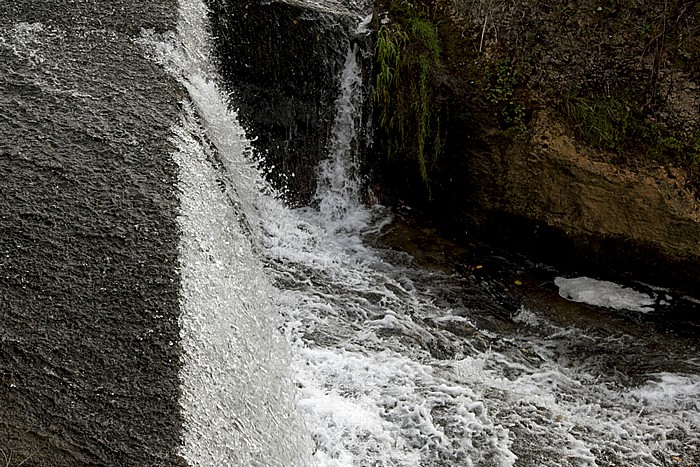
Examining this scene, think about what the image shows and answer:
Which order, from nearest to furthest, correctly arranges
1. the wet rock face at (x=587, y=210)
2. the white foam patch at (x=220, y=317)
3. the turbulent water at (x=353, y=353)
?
the white foam patch at (x=220, y=317)
the turbulent water at (x=353, y=353)
the wet rock face at (x=587, y=210)

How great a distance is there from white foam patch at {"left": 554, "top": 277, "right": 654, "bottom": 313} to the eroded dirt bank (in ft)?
10.3

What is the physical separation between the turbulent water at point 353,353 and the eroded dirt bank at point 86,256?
0.46 ft

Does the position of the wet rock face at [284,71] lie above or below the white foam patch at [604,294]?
above

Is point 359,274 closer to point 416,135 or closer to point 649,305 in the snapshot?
point 416,135

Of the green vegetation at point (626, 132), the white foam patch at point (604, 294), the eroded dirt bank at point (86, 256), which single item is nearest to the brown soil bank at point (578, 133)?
the green vegetation at point (626, 132)

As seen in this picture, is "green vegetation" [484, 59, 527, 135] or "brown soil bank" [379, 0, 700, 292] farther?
"green vegetation" [484, 59, 527, 135]

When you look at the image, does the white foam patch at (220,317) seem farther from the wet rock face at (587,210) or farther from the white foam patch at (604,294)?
the white foam patch at (604,294)

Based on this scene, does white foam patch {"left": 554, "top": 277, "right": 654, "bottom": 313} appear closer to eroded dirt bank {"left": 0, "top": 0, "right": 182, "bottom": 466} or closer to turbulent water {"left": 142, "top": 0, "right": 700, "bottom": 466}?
turbulent water {"left": 142, "top": 0, "right": 700, "bottom": 466}

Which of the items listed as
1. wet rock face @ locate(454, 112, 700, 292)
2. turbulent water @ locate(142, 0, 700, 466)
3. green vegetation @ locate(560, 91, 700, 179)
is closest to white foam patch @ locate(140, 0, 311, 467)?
turbulent water @ locate(142, 0, 700, 466)

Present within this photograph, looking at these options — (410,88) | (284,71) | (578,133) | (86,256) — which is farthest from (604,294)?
(86,256)

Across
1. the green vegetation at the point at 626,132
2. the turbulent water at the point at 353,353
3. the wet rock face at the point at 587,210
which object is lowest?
the turbulent water at the point at 353,353

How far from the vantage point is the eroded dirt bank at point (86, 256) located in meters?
2.74

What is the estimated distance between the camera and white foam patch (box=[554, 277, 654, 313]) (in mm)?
5258

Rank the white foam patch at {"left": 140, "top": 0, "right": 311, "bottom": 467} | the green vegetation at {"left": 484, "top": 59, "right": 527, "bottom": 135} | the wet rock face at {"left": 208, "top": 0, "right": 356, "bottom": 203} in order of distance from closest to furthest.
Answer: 1. the white foam patch at {"left": 140, "top": 0, "right": 311, "bottom": 467}
2. the green vegetation at {"left": 484, "top": 59, "right": 527, "bottom": 135}
3. the wet rock face at {"left": 208, "top": 0, "right": 356, "bottom": 203}
